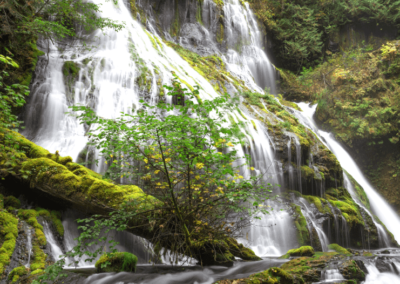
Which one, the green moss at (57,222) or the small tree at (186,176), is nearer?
the small tree at (186,176)

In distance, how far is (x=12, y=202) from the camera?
5.00 metres

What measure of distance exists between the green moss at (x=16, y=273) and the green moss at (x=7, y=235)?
0.41ft

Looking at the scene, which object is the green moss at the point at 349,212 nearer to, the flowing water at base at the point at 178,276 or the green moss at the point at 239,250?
the green moss at the point at 239,250

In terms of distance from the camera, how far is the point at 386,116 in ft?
46.7

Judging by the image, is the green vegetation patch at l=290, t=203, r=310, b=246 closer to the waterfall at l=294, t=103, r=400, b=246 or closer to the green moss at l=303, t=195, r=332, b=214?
the green moss at l=303, t=195, r=332, b=214

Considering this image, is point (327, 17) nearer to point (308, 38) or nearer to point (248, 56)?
point (308, 38)

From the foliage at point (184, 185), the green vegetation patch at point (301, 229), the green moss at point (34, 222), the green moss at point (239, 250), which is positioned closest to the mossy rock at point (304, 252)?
the green moss at point (239, 250)

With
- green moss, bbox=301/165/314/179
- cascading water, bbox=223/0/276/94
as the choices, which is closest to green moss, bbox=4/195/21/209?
green moss, bbox=301/165/314/179

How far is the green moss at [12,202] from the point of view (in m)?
4.92

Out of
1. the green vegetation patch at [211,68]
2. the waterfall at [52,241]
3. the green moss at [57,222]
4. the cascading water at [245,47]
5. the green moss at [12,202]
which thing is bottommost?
the waterfall at [52,241]

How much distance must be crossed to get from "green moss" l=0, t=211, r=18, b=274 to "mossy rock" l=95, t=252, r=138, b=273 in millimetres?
→ 1301

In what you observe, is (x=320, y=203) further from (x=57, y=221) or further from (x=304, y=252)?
(x=57, y=221)

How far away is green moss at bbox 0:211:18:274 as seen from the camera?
11.7 feet

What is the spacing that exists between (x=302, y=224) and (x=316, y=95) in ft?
39.4
